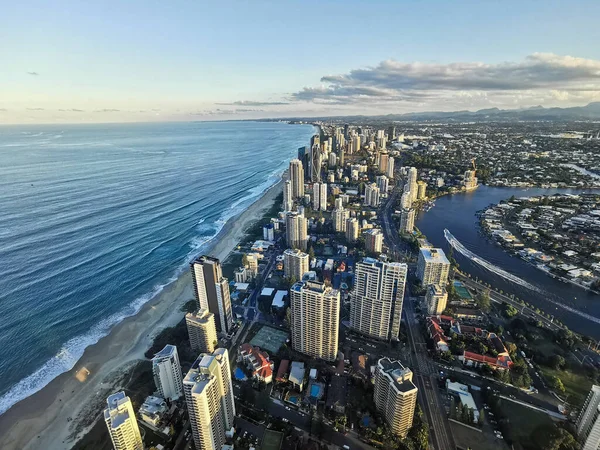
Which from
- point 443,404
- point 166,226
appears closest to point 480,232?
point 443,404

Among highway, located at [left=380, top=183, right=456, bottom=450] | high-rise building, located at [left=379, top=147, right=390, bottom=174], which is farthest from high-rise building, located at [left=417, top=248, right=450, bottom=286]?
high-rise building, located at [left=379, top=147, right=390, bottom=174]

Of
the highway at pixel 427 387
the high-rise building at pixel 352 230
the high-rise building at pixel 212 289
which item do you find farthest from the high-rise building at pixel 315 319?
the high-rise building at pixel 352 230

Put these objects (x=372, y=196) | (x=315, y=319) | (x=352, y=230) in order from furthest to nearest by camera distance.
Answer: (x=372, y=196), (x=352, y=230), (x=315, y=319)

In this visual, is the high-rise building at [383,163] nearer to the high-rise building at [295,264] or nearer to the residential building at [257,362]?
the high-rise building at [295,264]

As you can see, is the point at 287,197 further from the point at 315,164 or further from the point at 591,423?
the point at 591,423

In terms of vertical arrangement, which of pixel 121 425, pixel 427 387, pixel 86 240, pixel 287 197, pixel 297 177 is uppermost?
pixel 121 425

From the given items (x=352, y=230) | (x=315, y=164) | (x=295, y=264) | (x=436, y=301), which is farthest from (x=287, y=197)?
(x=436, y=301)

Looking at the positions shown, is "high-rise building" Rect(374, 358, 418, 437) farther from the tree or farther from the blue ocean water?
the blue ocean water
